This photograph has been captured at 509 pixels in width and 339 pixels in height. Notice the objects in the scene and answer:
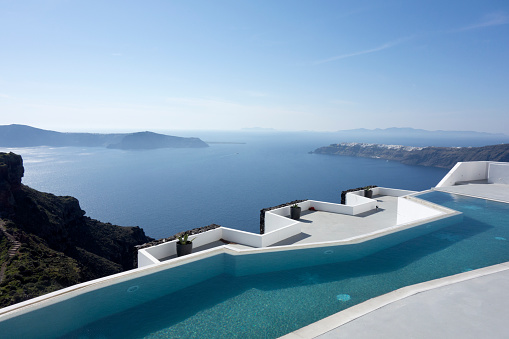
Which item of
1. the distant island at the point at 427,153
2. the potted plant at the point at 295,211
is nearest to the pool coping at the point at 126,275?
the potted plant at the point at 295,211

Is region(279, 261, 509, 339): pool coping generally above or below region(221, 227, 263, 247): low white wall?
above

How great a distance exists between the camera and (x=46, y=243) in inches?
1172

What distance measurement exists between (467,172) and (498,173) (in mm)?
1416

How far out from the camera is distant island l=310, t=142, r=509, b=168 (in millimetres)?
96312

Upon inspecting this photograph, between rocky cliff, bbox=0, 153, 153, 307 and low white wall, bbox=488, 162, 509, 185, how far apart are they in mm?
26876

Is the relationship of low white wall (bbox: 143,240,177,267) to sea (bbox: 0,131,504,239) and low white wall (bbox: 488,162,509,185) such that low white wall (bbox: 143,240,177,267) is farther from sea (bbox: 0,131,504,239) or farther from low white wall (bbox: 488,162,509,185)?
sea (bbox: 0,131,504,239)

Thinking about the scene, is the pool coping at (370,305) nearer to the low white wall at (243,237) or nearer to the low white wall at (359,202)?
the low white wall at (243,237)

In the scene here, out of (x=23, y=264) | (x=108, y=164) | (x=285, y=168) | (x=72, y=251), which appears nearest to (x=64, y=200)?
(x=72, y=251)

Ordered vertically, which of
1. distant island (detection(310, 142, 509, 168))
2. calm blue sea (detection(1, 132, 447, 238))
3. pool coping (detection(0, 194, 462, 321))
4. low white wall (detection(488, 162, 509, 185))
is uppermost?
low white wall (detection(488, 162, 509, 185))

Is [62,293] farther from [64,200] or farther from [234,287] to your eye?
[64,200]

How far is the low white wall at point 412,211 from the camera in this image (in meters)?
10.7

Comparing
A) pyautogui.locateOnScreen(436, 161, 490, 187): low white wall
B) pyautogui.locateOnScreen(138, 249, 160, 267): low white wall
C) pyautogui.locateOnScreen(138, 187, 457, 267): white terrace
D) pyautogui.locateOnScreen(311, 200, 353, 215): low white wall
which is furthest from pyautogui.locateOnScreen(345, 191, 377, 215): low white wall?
pyautogui.locateOnScreen(138, 249, 160, 267): low white wall

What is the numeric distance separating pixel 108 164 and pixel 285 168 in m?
88.1

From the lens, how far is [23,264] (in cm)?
2102
